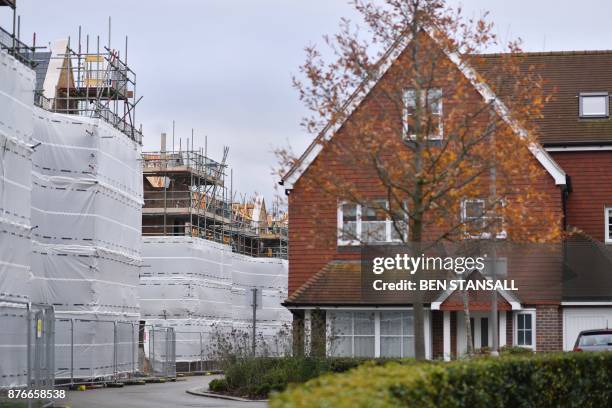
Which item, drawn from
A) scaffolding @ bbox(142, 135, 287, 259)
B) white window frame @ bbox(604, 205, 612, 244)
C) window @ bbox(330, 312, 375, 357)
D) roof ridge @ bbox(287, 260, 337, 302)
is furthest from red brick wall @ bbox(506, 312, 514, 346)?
scaffolding @ bbox(142, 135, 287, 259)

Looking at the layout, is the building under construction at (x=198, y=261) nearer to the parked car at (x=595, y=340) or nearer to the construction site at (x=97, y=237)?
the construction site at (x=97, y=237)

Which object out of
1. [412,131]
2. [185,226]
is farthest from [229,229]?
[412,131]

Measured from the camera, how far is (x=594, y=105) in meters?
37.1

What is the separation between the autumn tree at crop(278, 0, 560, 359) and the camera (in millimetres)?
19281

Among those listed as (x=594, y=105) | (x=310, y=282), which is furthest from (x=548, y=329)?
(x=594, y=105)

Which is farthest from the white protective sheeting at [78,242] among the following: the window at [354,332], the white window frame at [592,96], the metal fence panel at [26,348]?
the white window frame at [592,96]

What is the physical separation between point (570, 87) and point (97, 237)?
1638 cm

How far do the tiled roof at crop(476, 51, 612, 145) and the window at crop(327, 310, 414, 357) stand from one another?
7898 millimetres

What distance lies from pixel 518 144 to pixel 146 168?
1776 inches

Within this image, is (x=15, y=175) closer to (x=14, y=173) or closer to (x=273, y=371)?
(x=14, y=173)

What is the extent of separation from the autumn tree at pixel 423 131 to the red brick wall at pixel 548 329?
1255cm

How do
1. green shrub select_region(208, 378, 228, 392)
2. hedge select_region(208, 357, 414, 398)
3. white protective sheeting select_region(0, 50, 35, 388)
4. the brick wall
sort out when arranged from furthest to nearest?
the brick wall
green shrub select_region(208, 378, 228, 392)
hedge select_region(208, 357, 414, 398)
white protective sheeting select_region(0, 50, 35, 388)

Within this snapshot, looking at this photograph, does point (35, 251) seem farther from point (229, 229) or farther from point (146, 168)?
point (229, 229)

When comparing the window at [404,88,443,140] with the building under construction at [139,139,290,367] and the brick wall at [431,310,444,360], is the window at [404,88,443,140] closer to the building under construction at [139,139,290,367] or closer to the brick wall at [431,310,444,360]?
the brick wall at [431,310,444,360]
